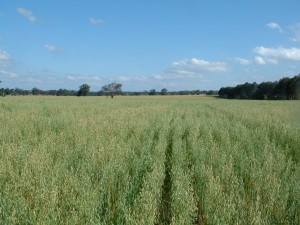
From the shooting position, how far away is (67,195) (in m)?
4.55

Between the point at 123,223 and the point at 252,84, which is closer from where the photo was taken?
the point at 123,223

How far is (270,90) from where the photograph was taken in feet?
277

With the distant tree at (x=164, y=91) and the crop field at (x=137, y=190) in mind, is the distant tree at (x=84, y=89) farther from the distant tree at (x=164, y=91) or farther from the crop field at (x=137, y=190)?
the crop field at (x=137, y=190)

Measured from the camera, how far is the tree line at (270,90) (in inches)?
3006

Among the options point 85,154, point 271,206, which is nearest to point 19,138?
point 85,154

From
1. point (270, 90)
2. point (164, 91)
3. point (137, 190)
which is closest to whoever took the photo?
point (137, 190)

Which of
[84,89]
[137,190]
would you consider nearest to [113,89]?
[84,89]

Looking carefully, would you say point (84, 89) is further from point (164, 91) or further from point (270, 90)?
point (270, 90)

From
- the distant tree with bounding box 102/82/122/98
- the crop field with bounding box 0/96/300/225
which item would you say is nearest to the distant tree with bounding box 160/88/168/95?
the distant tree with bounding box 102/82/122/98

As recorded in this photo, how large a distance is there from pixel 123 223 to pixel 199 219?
1.31 metres

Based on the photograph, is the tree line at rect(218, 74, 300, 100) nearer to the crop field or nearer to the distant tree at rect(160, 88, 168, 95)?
the distant tree at rect(160, 88, 168, 95)

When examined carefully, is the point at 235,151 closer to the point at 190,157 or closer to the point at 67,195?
the point at 190,157

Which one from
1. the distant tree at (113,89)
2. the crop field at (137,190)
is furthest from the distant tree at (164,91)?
the crop field at (137,190)

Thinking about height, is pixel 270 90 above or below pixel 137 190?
above
